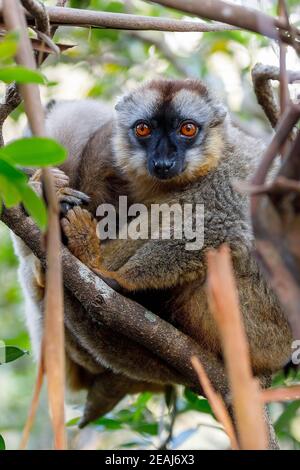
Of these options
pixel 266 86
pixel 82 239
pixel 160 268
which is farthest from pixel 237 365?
pixel 266 86

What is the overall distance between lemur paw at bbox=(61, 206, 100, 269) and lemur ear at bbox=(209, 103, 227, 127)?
4.51ft

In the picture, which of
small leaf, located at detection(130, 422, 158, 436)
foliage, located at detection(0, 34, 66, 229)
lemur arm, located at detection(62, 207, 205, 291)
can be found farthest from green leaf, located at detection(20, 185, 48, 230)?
small leaf, located at detection(130, 422, 158, 436)

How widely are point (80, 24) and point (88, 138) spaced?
7.40 feet

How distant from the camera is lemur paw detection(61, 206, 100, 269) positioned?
14.3 ft

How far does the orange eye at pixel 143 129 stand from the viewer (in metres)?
5.17

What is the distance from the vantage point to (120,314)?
12.6 ft

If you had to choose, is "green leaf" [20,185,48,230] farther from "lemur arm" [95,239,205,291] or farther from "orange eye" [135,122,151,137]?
"orange eye" [135,122,151,137]

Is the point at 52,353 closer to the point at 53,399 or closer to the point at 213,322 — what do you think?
the point at 53,399

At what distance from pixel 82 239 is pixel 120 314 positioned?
2.39ft

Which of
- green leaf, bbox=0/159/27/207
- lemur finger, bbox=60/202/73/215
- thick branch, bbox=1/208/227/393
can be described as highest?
lemur finger, bbox=60/202/73/215

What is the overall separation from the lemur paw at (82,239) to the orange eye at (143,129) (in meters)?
1.06

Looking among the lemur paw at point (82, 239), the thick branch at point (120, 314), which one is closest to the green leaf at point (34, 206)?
the thick branch at point (120, 314)

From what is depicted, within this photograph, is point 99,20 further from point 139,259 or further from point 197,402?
point 197,402

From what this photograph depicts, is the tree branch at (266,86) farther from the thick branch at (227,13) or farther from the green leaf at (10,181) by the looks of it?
the green leaf at (10,181)
